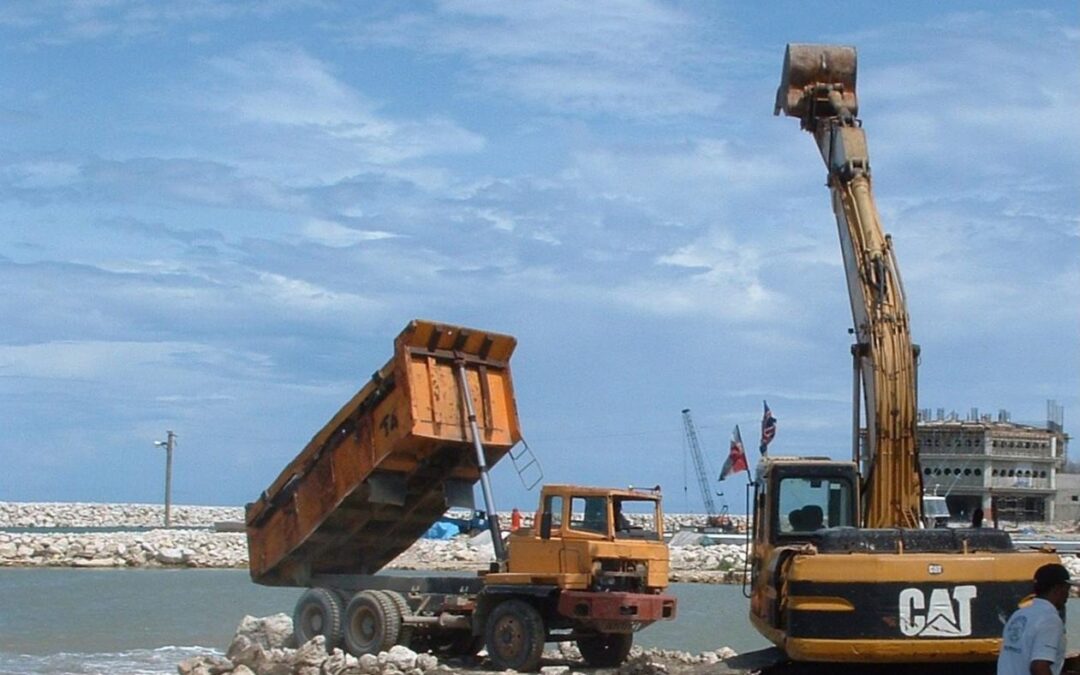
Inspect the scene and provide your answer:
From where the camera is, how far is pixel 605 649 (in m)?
19.2

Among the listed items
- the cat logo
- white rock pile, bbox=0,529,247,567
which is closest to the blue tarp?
white rock pile, bbox=0,529,247,567

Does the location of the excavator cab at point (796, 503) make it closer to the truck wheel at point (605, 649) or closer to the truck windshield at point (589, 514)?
the truck windshield at point (589, 514)

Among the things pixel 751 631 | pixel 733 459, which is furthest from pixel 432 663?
pixel 733 459

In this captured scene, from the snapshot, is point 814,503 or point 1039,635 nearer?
point 1039,635

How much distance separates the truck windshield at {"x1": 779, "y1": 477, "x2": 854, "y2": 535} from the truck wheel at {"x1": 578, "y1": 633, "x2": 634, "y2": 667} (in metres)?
5.90

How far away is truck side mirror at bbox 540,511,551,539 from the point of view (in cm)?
1827

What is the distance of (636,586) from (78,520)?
107 meters

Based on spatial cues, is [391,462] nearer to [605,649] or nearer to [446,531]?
[605,649]

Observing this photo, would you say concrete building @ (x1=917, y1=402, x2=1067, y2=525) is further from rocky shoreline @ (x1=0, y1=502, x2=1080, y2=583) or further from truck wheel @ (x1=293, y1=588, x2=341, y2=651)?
truck wheel @ (x1=293, y1=588, x2=341, y2=651)

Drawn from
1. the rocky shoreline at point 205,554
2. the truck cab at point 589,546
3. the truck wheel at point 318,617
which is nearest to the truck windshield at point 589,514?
the truck cab at point 589,546

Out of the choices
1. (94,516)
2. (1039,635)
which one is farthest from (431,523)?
(94,516)

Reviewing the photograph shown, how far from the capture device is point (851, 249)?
47.9 feet

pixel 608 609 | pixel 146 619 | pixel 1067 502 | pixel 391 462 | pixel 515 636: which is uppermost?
pixel 1067 502

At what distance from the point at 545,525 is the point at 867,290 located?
5709 mm
